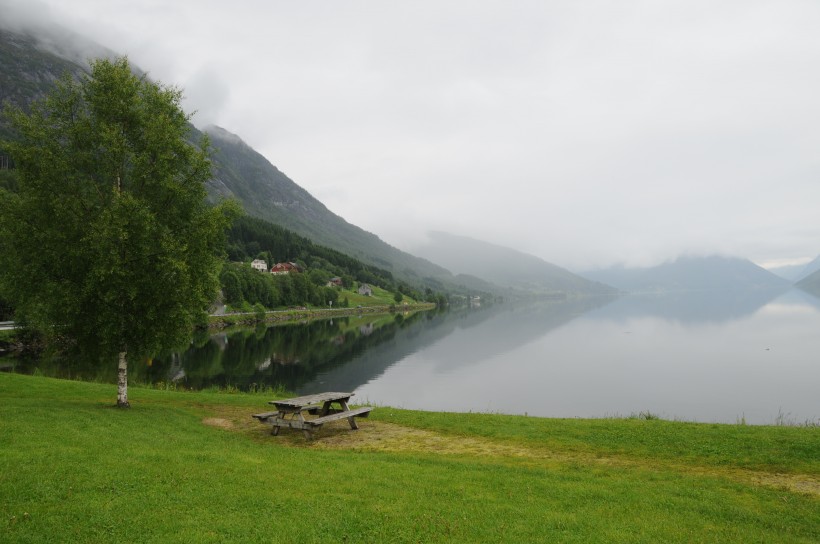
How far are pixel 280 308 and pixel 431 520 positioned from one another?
163775mm

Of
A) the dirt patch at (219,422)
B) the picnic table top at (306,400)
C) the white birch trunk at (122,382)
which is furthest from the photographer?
the white birch trunk at (122,382)

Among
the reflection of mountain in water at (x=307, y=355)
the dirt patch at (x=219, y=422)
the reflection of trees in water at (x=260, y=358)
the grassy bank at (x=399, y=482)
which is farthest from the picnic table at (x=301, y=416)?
the reflection of trees in water at (x=260, y=358)

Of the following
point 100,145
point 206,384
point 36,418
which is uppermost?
point 100,145

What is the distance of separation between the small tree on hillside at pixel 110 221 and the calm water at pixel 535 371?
983 inches

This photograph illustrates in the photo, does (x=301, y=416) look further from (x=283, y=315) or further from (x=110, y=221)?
(x=283, y=315)

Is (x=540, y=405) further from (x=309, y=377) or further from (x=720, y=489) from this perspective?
(x=720, y=489)

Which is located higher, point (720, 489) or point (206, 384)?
point (720, 489)

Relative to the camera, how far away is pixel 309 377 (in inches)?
2210

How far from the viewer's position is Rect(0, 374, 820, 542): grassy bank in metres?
9.78

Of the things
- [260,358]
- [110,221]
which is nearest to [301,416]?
[110,221]

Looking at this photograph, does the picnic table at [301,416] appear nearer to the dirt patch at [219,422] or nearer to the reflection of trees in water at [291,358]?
the dirt patch at [219,422]

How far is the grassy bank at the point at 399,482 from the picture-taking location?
A: 9.78 m

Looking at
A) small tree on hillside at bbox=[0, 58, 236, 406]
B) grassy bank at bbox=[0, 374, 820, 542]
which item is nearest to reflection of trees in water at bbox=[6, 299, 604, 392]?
small tree on hillside at bbox=[0, 58, 236, 406]

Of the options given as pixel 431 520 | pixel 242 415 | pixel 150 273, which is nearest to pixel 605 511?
pixel 431 520
